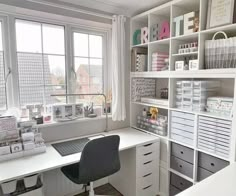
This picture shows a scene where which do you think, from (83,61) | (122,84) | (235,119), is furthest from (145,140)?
(83,61)

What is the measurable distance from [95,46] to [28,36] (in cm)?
81

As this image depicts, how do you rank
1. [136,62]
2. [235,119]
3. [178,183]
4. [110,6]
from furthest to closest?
[136,62] → [110,6] → [178,183] → [235,119]

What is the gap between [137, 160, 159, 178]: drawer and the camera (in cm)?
210

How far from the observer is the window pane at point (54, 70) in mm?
2162

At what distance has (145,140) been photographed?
6.98 ft

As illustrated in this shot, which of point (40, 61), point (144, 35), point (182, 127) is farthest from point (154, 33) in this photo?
point (40, 61)

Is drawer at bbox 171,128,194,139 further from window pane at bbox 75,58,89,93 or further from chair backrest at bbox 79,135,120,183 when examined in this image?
window pane at bbox 75,58,89,93

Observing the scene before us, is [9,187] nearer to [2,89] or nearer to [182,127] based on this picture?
[2,89]

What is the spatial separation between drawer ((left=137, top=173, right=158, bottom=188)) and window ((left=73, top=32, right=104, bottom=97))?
1206mm

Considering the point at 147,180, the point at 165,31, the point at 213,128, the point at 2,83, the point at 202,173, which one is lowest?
the point at 147,180

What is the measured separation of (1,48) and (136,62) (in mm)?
1510

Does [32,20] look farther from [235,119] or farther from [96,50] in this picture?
[235,119]

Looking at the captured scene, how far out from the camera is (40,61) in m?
2.12

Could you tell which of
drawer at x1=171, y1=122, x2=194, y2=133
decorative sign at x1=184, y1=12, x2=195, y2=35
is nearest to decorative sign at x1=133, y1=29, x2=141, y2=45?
decorative sign at x1=184, y1=12, x2=195, y2=35
